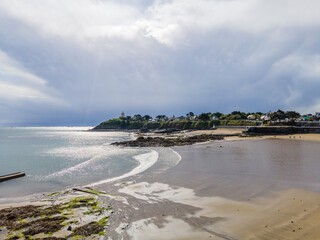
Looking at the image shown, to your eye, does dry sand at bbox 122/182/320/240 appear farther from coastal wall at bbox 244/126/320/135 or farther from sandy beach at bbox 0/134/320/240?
coastal wall at bbox 244/126/320/135

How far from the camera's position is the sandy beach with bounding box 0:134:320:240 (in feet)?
25.1

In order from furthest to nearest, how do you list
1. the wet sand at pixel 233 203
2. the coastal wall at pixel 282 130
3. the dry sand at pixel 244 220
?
1. the coastal wall at pixel 282 130
2. the wet sand at pixel 233 203
3. the dry sand at pixel 244 220

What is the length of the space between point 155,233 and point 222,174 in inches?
416

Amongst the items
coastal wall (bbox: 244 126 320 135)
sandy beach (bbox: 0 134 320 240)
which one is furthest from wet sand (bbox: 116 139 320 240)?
coastal wall (bbox: 244 126 320 135)

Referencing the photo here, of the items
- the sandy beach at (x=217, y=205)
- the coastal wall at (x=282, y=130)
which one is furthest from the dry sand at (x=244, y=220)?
the coastal wall at (x=282, y=130)

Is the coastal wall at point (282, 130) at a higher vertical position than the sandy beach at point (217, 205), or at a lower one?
higher

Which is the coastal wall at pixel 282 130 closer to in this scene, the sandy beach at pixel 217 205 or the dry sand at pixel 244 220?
the sandy beach at pixel 217 205

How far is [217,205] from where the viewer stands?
10.3 m

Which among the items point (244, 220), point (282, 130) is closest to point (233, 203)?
point (244, 220)

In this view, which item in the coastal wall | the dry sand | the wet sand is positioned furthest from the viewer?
the coastal wall

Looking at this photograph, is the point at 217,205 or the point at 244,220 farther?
the point at 217,205

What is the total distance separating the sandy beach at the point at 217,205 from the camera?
7.66 metres

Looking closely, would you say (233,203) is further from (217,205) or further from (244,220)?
(244,220)

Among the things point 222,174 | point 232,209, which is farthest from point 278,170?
point 232,209
